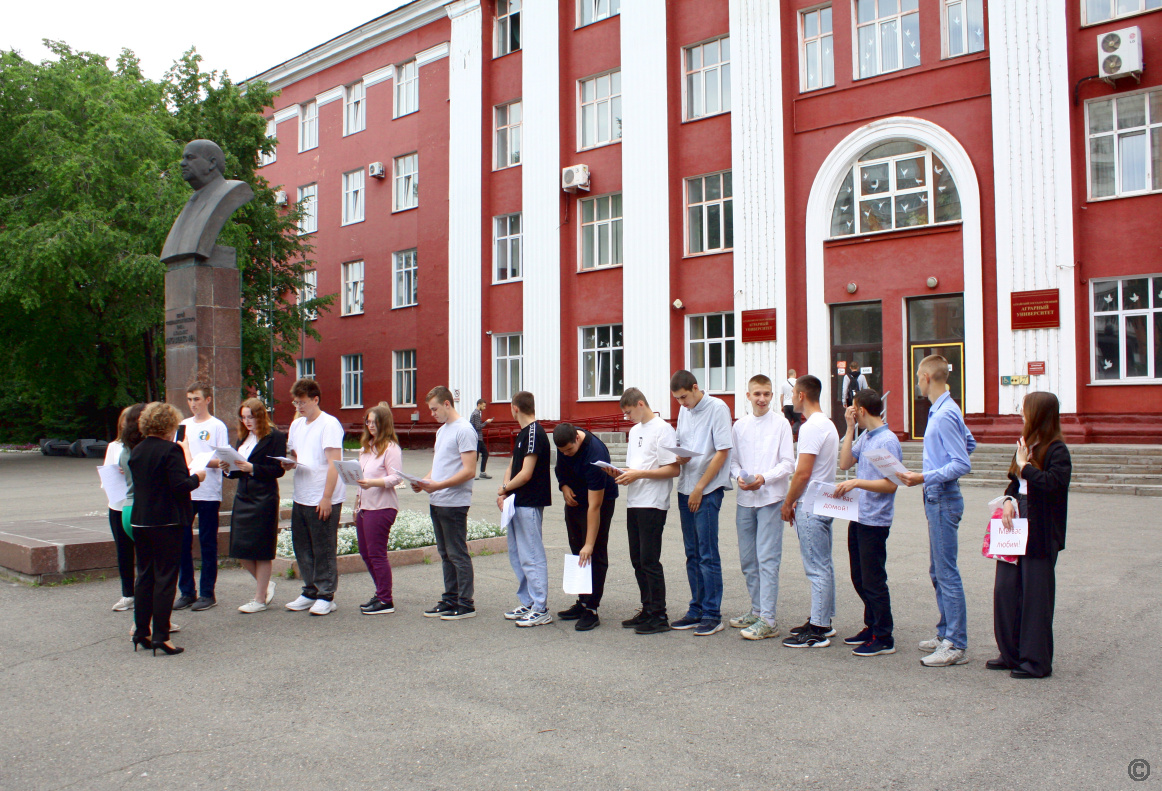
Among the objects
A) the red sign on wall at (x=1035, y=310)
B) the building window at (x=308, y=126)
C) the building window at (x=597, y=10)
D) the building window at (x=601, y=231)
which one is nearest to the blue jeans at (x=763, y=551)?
the red sign on wall at (x=1035, y=310)

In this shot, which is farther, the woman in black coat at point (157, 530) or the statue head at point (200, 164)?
the statue head at point (200, 164)

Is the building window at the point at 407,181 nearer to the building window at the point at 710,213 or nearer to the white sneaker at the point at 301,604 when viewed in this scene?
the building window at the point at 710,213

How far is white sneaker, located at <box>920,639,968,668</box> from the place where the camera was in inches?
232

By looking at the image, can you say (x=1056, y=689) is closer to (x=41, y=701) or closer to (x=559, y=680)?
(x=559, y=680)

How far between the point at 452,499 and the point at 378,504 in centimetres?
62

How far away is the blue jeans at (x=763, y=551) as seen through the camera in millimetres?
6621

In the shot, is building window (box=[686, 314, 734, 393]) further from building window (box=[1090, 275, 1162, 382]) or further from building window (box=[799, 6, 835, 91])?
building window (box=[1090, 275, 1162, 382])

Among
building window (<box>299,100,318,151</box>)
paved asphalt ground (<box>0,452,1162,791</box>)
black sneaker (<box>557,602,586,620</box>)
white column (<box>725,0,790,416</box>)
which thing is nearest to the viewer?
paved asphalt ground (<box>0,452,1162,791</box>)

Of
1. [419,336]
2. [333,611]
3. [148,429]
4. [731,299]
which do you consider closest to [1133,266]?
[731,299]

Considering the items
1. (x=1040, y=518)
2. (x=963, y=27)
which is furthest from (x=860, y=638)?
(x=963, y=27)

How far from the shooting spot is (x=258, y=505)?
25.1 feet

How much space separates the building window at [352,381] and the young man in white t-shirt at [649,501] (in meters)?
28.7

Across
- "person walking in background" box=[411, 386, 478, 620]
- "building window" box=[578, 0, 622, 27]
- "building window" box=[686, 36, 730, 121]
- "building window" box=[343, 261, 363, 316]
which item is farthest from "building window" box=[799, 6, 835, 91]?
"person walking in background" box=[411, 386, 478, 620]

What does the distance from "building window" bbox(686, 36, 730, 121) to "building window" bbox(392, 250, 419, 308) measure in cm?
1154
